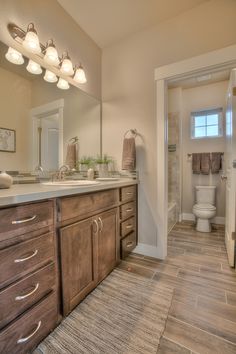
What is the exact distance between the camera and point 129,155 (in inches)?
78.2

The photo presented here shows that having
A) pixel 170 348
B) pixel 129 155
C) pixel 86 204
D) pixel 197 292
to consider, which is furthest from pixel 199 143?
pixel 170 348

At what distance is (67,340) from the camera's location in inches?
41.1

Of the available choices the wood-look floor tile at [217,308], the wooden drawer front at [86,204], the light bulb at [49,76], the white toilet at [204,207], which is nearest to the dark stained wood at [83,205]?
the wooden drawer front at [86,204]

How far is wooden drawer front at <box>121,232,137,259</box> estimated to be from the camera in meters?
1.78

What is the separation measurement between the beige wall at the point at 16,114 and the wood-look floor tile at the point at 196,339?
1.60 metres

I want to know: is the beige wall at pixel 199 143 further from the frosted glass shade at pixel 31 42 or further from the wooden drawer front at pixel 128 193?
the frosted glass shade at pixel 31 42

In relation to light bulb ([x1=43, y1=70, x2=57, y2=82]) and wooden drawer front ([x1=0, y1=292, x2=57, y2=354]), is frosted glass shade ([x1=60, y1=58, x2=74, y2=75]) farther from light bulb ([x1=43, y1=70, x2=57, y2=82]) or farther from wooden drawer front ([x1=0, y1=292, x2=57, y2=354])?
wooden drawer front ([x1=0, y1=292, x2=57, y2=354])

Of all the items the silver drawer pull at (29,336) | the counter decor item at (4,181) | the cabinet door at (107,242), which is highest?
the counter decor item at (4,181)

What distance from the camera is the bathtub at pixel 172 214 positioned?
9.41ft

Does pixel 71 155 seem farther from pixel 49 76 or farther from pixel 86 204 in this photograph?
pixel 86 204

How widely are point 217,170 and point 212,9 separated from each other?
2.17 meters

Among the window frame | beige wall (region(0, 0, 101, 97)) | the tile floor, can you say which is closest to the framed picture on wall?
beige wall (region(0, 0, 101, 97))

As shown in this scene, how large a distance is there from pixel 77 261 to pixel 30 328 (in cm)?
39

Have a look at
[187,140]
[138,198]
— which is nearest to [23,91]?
[138,198]
